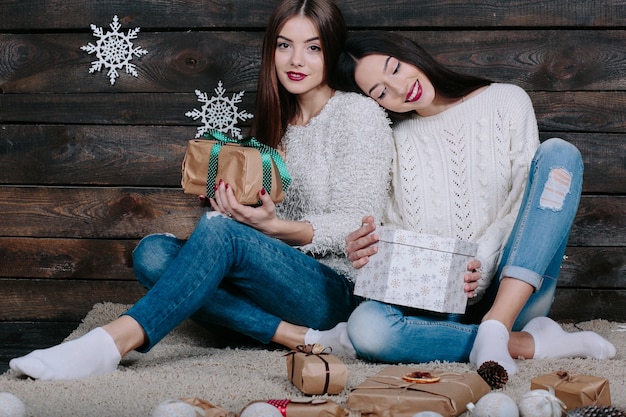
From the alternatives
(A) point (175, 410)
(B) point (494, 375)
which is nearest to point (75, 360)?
(A) point (175, 410)

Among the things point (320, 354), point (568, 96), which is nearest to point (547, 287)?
point (320, 354)

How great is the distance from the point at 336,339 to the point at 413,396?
0.53m

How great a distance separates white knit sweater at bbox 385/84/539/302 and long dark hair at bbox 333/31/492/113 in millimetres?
41

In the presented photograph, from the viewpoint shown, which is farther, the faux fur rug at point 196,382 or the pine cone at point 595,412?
the faux fur rug at point 196,382

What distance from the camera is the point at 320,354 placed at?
1.52 m

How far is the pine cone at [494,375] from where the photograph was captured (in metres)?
1.44

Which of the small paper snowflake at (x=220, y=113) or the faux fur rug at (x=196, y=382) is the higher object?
the small paper snowflake at (x=220, y=113)

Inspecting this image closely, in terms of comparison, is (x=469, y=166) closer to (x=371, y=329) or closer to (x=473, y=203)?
(x=473, y=203)

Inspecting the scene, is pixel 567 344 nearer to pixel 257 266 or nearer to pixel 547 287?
pixel 547 287

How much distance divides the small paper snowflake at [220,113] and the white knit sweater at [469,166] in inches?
23.9

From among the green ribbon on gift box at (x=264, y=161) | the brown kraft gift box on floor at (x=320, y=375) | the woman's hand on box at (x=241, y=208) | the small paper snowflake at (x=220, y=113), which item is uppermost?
the small paper snowflake at (x=220, y=113)

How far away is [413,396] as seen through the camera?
1285 mm

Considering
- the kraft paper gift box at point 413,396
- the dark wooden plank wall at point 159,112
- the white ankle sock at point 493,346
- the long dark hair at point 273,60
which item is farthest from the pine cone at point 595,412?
the dark wooden plank wall at point 159,112

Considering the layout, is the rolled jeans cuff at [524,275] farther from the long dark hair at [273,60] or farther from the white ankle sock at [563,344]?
the long dark hair at [273,60]
